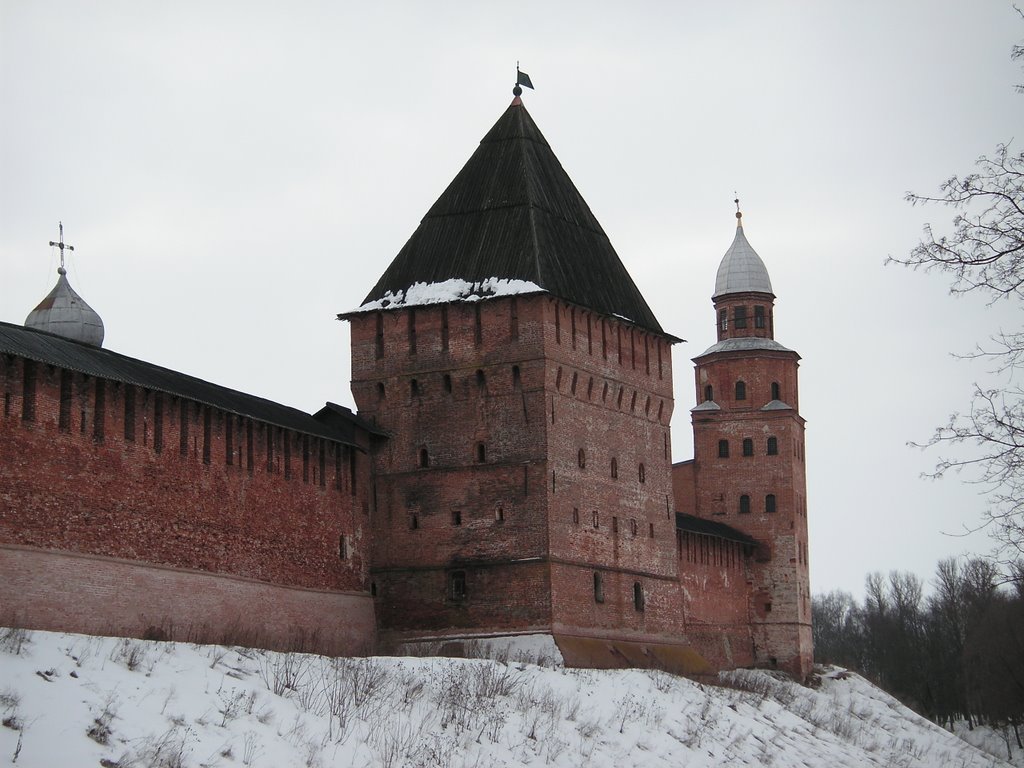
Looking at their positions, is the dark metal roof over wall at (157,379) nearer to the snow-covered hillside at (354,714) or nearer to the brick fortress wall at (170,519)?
the brick fortress wall at (170,519)

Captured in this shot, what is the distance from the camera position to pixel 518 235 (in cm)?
3719

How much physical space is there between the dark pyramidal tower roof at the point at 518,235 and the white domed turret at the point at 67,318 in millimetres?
5851

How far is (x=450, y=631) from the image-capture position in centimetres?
3494

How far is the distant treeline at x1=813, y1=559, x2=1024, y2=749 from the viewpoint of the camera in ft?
192

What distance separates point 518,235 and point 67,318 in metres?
9.17

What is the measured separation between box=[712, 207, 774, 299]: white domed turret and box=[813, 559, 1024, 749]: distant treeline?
36.6 ft

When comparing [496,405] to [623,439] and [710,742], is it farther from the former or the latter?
[710,742]

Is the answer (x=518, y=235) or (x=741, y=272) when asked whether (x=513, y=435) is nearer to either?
(x=518, y=235)

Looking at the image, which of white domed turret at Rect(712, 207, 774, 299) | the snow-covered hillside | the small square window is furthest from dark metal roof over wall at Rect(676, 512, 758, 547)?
the snow-covered hillside

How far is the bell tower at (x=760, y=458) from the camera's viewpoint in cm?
5250

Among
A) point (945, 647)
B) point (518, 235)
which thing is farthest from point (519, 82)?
point (945, 647)

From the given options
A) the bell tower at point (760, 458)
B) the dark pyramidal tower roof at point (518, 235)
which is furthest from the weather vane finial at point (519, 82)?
the bell tower at point (760, 458)

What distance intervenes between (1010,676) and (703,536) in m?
14.9

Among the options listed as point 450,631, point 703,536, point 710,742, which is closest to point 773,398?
point 703,536
